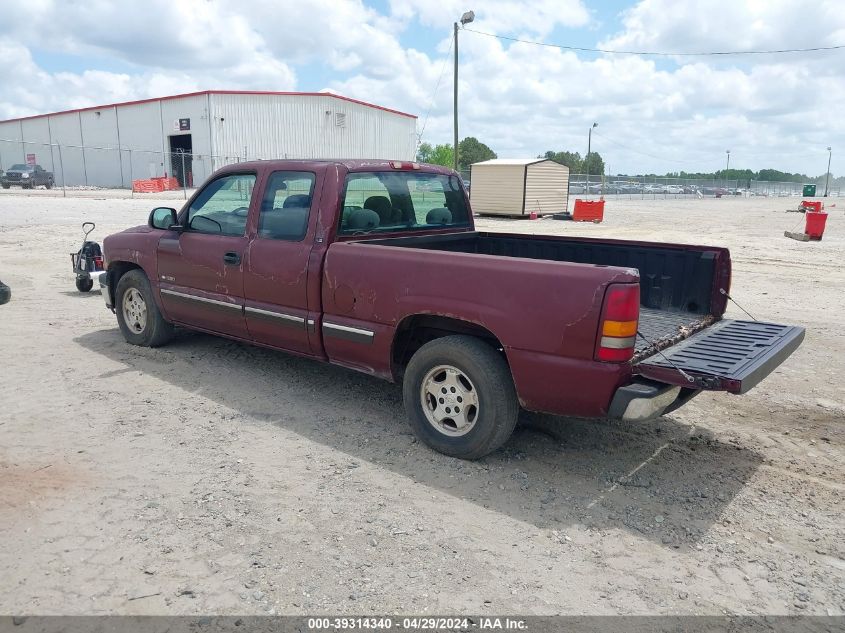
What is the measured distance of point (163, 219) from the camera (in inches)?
236

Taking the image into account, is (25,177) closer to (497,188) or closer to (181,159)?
(181,159)

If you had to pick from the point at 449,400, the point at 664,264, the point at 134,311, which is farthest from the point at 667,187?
the point at 449,400

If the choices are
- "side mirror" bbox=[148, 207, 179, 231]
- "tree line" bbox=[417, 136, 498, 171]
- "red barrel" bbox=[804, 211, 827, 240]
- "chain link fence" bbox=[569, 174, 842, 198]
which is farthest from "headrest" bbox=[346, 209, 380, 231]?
"tree line" bbox=[417, 136, 498, 171]

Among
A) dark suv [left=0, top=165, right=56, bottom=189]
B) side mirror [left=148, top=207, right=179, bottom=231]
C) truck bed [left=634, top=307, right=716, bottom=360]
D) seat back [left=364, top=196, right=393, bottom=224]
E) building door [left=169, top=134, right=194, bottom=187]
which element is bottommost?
truck bed [left=634, top=307, right=716, bottom=360]

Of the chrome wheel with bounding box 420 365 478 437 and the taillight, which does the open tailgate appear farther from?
the chrome wheel with bounding box 420 365 478 437

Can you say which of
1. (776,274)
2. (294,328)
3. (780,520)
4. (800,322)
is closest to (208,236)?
(294,328)

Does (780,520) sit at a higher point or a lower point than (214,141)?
lower

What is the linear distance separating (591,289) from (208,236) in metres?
3.49

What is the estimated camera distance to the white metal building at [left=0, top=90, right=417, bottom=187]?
133ft

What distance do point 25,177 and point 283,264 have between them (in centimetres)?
3976

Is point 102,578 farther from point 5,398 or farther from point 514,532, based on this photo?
point 5,398

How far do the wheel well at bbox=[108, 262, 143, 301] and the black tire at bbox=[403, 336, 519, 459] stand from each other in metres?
3.72

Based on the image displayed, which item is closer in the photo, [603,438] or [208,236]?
[603,438]

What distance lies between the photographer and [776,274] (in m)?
11.9
